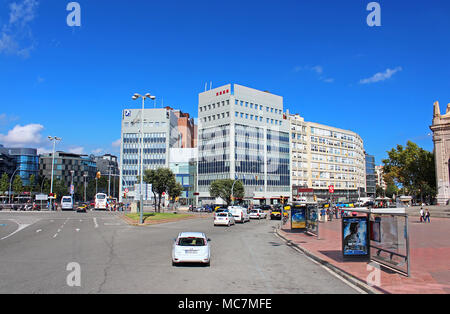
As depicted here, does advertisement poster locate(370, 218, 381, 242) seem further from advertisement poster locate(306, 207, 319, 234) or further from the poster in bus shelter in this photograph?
the poster in bus shelter

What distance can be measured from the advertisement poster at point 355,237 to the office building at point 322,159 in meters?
85.4

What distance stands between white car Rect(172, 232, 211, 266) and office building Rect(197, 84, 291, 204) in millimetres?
79541

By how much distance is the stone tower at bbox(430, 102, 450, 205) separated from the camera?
6069cm

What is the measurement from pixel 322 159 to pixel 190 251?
10089 cm

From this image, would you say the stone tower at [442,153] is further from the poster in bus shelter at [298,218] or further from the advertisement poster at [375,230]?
the advertisement poster at [375,230]

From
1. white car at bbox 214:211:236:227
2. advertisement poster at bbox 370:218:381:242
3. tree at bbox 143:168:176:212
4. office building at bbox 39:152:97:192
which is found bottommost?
white car at bbox 214:211:236:227

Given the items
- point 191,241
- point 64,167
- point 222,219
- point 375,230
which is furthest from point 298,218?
point 64,167

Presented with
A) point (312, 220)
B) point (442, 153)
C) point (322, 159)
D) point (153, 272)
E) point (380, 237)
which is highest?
point (322, 159)

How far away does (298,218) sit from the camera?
29297 mm

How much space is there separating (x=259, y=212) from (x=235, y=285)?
4424 centimetres

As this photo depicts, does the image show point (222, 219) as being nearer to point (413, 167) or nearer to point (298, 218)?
point (298, 218)


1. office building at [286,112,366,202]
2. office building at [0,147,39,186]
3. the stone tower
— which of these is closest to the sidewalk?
the stone tower
